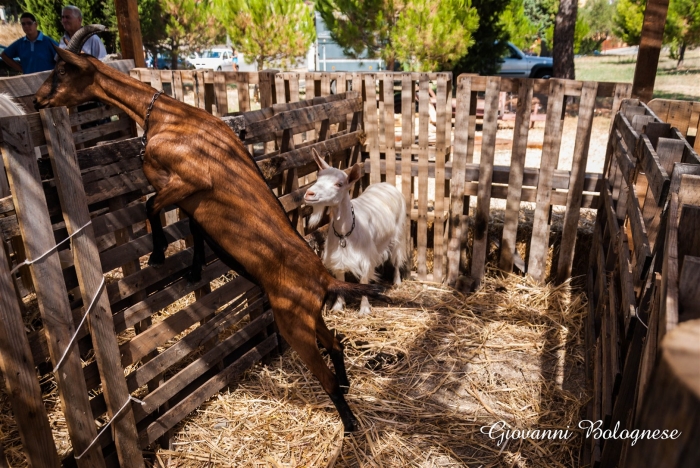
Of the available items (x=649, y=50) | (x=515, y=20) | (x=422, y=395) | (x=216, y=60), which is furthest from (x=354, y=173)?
(x=216, y=60)

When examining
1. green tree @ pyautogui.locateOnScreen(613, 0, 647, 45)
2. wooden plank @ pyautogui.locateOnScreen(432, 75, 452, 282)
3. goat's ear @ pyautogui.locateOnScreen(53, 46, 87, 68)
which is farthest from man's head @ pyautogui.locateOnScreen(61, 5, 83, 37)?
green tree @ pyautogui.locateOnScreen(613, 0, 647, 45)

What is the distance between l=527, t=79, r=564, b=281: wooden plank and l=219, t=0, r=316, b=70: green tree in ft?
55.2

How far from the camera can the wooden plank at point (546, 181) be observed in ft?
15.3

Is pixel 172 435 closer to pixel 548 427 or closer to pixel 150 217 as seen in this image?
pixel 150 217

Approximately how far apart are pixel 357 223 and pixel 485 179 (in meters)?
1.39

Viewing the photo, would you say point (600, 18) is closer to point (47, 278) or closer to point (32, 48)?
point (32, 48)

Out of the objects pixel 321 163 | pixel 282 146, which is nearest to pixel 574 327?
pixel 321 163

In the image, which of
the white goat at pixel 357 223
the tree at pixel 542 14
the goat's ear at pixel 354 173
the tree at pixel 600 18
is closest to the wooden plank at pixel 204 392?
the white goat at pixel 357 223

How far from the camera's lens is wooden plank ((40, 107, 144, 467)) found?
2.55 metres

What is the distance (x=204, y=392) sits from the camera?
145 inches

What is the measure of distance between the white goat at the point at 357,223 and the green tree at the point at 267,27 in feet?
53.2

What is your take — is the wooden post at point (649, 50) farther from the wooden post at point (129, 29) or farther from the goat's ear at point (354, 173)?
the wooden post at point (129, 29)

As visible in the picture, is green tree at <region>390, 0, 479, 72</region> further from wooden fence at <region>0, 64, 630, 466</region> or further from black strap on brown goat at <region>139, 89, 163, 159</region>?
black strap on brown goat at <region>139, 89, 163, 159</region>

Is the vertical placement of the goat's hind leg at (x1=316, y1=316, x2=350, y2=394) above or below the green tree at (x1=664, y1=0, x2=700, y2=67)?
below
